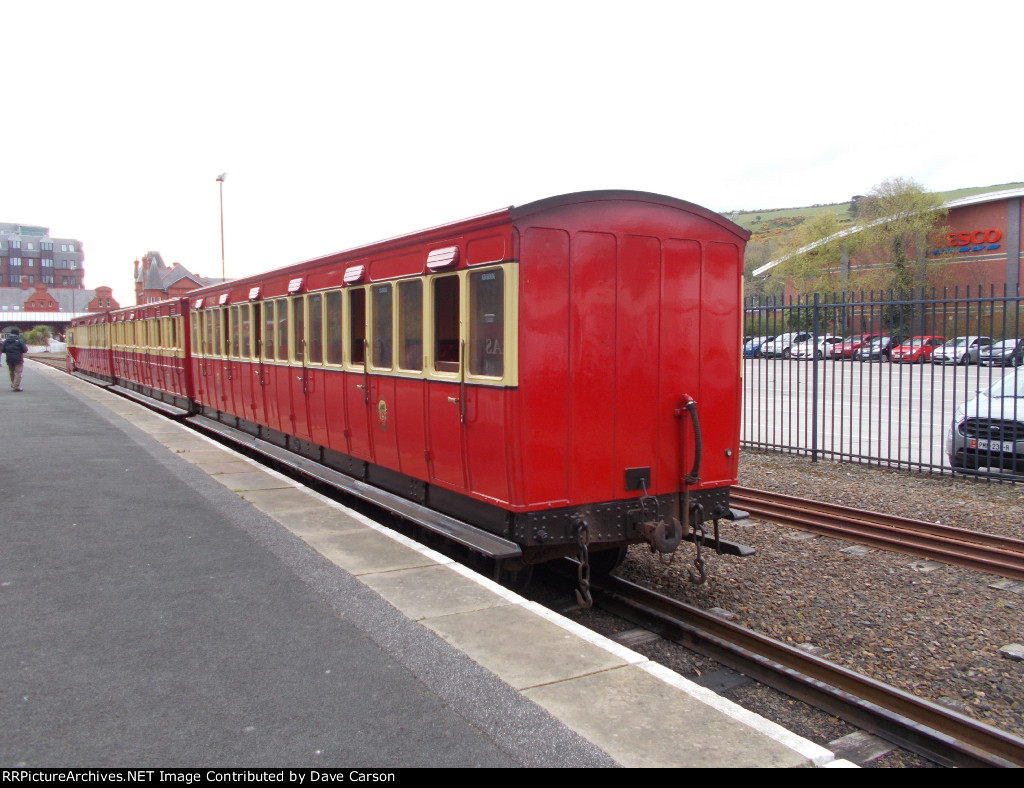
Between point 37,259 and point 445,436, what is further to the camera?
point 37,259

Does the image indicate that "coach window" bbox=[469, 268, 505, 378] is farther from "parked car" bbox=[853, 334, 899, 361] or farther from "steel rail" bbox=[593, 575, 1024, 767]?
"parked car" bbox=[853, 334, 899, 361]

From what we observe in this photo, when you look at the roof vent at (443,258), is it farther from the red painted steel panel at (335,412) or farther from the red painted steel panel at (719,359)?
the red painted steel panel at (335,412)

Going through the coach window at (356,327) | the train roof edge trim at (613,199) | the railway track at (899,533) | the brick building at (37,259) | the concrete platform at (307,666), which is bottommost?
the railway track at (899,533)

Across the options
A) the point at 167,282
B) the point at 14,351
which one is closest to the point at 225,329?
the point at 14,351

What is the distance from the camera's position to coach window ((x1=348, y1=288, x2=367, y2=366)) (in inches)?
301

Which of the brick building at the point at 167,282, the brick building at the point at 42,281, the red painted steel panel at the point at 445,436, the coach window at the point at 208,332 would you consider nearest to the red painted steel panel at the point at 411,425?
the red painted steel panel at the point at 445,436

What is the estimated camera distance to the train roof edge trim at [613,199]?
5.17m

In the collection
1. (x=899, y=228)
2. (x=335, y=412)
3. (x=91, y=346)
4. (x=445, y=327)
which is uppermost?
(x=899, y=228)

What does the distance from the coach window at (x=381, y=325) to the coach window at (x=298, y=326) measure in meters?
2.12

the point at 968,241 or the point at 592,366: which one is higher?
the point at 968,241

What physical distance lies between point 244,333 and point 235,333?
53 cm

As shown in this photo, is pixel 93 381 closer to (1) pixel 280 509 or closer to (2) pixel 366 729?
(1) pixel 280 509

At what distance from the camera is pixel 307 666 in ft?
13.0

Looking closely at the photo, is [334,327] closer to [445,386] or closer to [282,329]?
[282,329]
